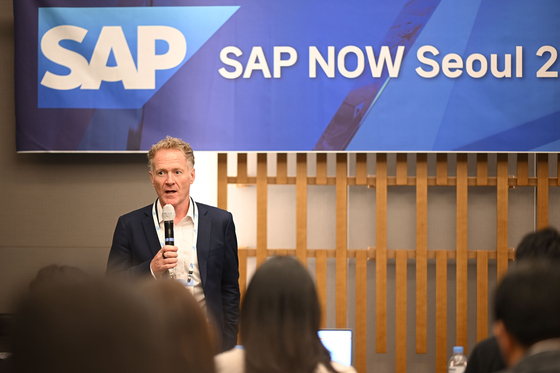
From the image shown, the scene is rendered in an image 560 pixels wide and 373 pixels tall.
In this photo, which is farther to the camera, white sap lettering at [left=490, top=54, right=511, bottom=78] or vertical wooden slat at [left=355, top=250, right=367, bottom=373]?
vertical wooden slat at [left=355, top=250, right=367, bottom=373]

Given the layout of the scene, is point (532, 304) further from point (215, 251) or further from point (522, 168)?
point (522, 168)

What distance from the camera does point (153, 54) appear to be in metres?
3.60

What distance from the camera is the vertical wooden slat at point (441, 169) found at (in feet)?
11.8

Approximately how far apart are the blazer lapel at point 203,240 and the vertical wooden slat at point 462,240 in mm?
1973

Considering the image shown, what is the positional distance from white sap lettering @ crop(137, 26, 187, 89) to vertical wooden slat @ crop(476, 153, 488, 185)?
2.32 metres

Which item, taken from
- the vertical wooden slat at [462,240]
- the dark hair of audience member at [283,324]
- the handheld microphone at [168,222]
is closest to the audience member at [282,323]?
the dark hair of audience member at [283,324]

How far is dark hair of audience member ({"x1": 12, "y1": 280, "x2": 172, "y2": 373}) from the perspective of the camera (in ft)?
2.10

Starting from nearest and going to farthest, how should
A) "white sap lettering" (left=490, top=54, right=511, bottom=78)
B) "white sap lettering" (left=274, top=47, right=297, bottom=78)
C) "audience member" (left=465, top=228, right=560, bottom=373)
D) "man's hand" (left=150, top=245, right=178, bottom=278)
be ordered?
"audience member" (left=465, top=228, right=560, bottom=373) < "man's hand" (left=150, top=245, right=178, bottom=278) < "white sap lettering" (left=490, top=54, right=511, bottom=78) < "white sap lettering" (left=274, top=47, right=297, bottom=78)

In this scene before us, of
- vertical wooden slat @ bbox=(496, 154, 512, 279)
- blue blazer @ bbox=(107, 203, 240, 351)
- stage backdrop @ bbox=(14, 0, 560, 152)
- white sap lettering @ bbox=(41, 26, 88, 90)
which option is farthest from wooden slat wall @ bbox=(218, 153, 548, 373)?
white sap lettering @ bbox=(41, 26, 88, 90)

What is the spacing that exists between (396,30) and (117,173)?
2.33 m

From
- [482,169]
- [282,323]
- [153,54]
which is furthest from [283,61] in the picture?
[282,323]

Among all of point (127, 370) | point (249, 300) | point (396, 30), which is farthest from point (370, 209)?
point (127, 370)

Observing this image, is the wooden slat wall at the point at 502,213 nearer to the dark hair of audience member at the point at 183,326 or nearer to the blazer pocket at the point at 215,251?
the blazer pocket at the point at 215,251

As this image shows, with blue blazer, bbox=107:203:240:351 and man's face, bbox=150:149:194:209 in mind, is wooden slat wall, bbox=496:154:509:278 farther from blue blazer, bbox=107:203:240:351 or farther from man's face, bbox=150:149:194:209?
man's face, bbox=150:149:194:209
